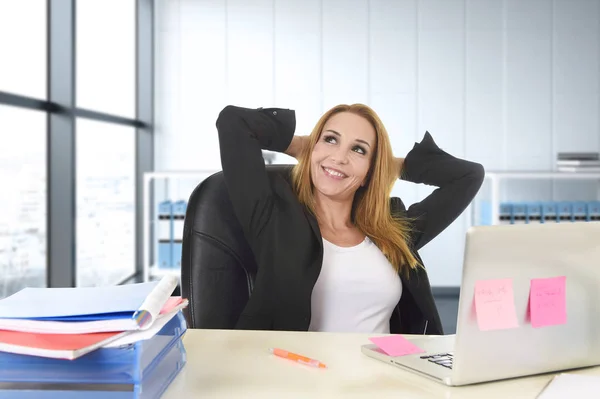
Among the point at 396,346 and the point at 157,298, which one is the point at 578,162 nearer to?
the point at 396,346

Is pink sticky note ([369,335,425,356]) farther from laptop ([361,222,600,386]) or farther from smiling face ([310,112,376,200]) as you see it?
Result: smiling face ([310,112,376,200])

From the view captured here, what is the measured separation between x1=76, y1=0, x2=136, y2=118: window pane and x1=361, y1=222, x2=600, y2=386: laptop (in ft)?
9.80

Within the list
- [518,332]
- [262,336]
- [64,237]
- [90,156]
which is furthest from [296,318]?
[90,156]

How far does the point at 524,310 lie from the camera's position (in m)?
1.04

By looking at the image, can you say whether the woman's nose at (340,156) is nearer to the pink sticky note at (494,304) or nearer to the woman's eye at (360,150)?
the woman's eye at (360,150)

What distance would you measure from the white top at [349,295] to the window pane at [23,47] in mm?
1691

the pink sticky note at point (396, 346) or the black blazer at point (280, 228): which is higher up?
the black blazer at point (280, 228)

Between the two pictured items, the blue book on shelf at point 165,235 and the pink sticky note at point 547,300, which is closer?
the pink sticky note at point 547,300

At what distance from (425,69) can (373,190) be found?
295 cm

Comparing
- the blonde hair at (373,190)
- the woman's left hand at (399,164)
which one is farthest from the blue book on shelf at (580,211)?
the blonde hair at (373,190)

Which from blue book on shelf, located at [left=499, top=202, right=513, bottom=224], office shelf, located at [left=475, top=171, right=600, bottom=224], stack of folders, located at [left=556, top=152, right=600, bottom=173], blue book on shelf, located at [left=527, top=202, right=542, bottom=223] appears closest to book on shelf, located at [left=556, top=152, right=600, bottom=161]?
stack of folders, located at [left=556, top=152, right=600, bottom=173]

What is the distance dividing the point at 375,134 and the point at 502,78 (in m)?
3.06

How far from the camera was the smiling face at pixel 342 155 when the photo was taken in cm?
181

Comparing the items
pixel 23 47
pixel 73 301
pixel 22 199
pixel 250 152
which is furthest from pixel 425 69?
pixel 73 301
